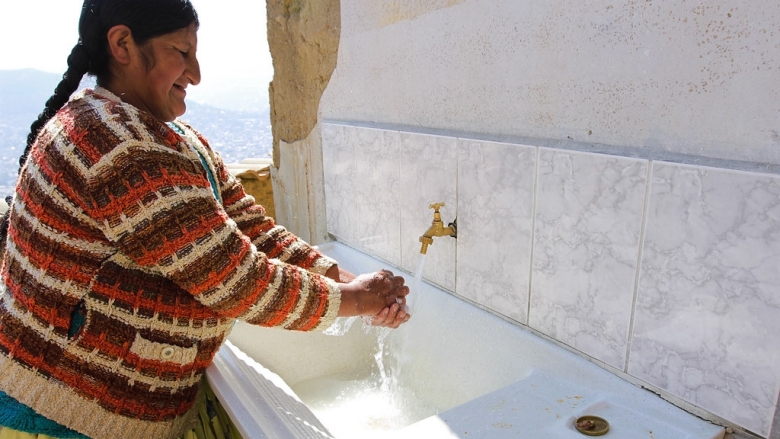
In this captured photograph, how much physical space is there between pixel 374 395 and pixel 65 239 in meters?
1.20

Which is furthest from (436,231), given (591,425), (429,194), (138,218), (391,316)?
(138,218)

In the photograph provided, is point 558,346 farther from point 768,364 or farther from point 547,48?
point 547,48

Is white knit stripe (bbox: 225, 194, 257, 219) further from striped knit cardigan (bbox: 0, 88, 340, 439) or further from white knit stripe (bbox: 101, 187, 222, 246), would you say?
white knit stripe (bbox: 101, 187, 222, 246)

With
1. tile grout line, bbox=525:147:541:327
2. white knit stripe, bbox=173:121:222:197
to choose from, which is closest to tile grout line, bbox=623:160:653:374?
tile grout line, bbox=525:147:541:327

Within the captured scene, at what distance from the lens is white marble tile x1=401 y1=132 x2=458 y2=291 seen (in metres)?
1.61

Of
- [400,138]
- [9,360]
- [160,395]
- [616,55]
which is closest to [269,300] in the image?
[160,395]

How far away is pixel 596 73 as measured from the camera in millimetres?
1154

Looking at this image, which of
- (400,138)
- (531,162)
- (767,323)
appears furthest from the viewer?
(400,138)

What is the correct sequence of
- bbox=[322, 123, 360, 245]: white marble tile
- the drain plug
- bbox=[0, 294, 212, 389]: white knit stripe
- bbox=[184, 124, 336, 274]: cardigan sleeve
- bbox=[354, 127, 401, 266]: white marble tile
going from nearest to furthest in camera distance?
bbox=[0, 294, 212, 389]: white knit stripe, the drain plug, bbox=[184, 124, 336, 274]: cardigan sleeve, bbox=[354, 127, 401, 266]: white marble tile, bbox=[322, 123, 360, 245]: white marble tile

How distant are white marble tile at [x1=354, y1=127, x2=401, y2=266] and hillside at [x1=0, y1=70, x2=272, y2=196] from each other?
53 centimetres

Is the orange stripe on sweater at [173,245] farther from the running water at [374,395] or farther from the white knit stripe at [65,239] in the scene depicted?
the running water at [374,395]

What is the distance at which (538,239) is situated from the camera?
134 centimetres

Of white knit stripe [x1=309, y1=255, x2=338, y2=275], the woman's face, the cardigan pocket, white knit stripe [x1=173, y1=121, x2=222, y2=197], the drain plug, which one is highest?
the woman's face

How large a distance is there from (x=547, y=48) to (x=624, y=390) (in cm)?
79
